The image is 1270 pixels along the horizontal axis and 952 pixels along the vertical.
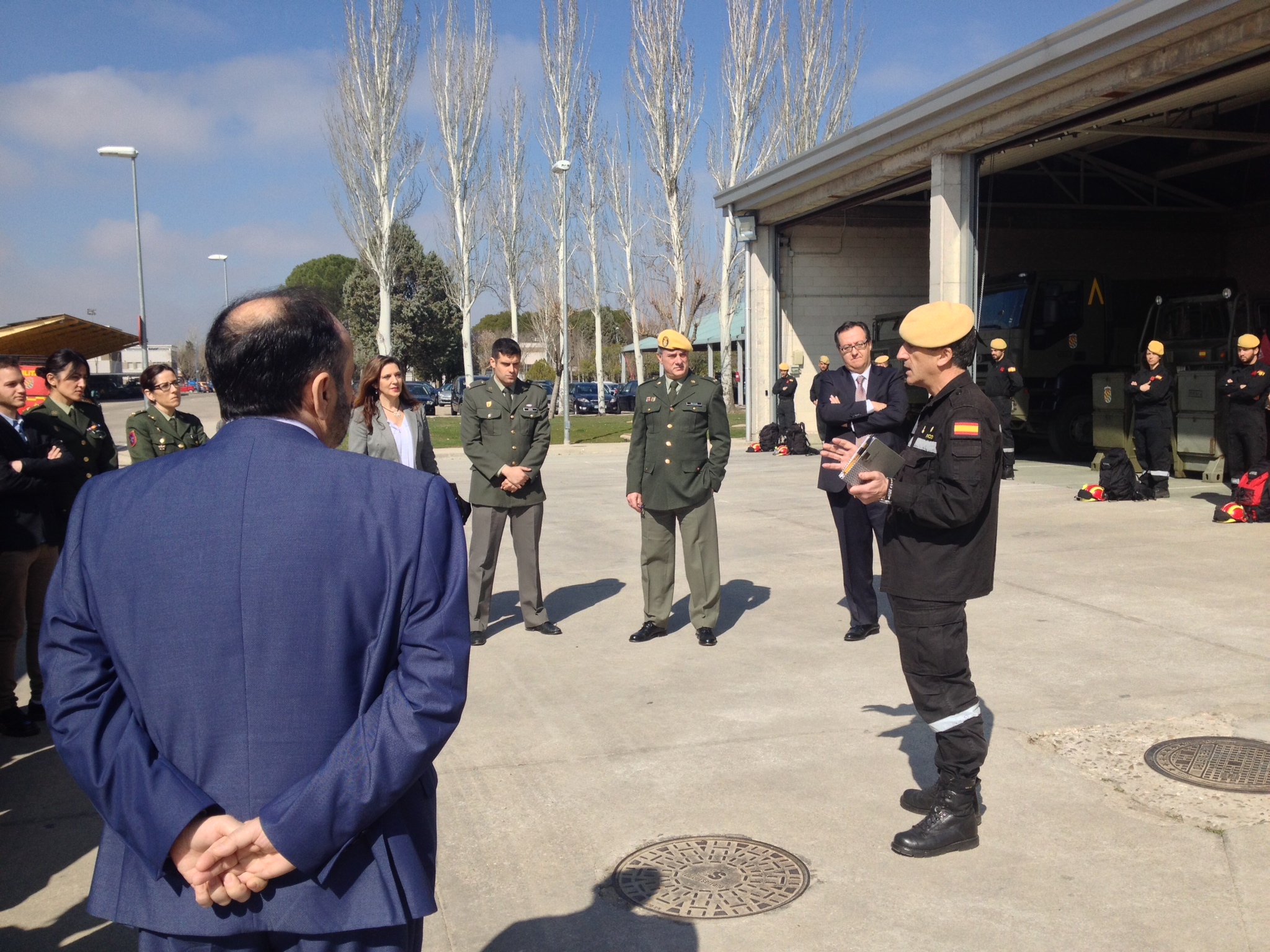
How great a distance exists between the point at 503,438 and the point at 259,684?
5213 mm

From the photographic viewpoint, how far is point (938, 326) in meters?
3.62

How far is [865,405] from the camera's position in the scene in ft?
20.9

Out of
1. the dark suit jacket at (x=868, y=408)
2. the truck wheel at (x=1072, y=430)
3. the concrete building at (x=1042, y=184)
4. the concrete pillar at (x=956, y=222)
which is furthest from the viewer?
the truck wheel at (x=1072, y=430)

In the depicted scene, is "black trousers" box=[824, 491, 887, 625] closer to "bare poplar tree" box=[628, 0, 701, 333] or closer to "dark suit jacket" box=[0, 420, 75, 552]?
"dark suit jacket" box=[0, 420, 75, 552]

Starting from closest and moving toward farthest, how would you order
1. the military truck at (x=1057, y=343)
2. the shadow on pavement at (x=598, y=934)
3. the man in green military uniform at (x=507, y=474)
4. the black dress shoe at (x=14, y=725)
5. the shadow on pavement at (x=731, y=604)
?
the shadow on pavement at (x=598, y=934)
the black dress shoe at (x=14, y=725)
the man in green military uniform at (x=507, y=474)
the shadow on pavement at (x=731, y=604)
the military truck at (x=1057, y=343)

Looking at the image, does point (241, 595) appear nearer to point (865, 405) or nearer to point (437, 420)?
point (865, 405)

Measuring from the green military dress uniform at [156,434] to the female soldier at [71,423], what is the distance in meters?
0.25

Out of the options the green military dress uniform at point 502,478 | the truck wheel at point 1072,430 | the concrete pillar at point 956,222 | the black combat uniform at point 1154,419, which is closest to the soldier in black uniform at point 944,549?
the green military dress uniform at point 502,478

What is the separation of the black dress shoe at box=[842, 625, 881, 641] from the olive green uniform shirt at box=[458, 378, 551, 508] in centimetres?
220

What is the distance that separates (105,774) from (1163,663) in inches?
218

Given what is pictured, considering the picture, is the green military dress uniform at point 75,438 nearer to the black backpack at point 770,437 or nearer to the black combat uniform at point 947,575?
the black combat uniform at point 947,575

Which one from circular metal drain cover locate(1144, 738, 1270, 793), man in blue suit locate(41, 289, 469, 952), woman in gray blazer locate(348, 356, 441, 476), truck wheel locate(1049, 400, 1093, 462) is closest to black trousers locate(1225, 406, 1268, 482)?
truck wheel locate(1049, 400, 1093, 462)

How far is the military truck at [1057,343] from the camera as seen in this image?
17297 mm

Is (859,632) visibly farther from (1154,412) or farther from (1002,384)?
(1002,384)
